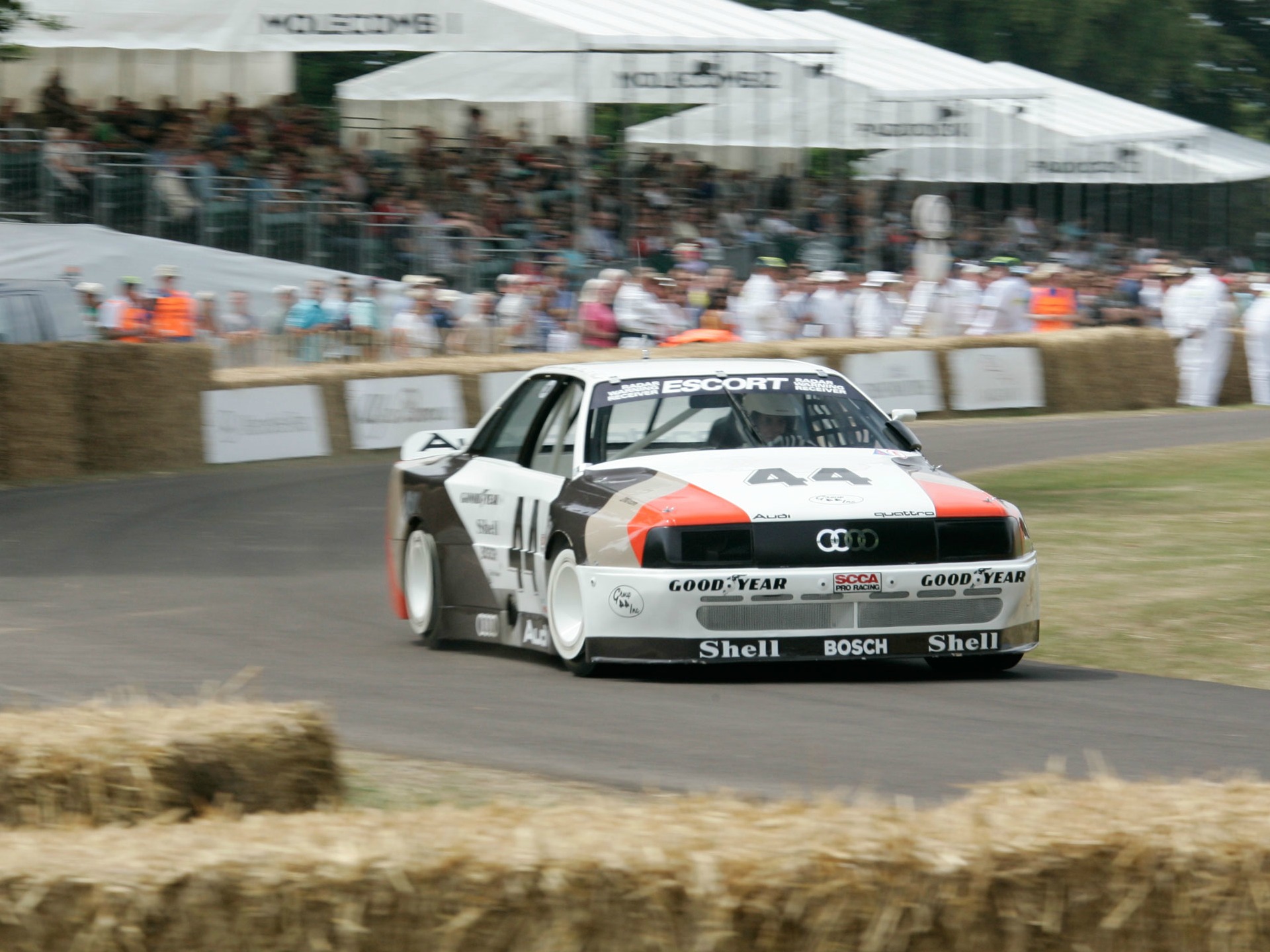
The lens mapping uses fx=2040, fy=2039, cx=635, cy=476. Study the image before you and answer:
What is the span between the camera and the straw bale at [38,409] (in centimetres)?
A: 1789

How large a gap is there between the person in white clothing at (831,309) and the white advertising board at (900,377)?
57.9 inches

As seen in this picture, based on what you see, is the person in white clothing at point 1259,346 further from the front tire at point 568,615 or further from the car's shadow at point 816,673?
the front tire at point 568,615

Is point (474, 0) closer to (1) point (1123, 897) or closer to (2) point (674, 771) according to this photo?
(2) point (674, 771)

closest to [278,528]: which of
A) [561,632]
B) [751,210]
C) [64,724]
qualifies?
[561,632]

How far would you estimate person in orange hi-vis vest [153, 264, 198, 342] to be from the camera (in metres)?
20.7

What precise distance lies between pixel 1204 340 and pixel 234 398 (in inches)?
507

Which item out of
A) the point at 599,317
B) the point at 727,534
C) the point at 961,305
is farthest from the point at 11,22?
the point at 727,534

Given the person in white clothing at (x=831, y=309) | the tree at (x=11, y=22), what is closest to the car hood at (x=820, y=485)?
the tree at (x=11, y=22)

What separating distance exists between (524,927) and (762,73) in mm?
22639

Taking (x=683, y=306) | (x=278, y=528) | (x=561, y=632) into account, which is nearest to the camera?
(x=561, y=632)

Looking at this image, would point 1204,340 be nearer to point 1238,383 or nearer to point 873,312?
point 1238,383

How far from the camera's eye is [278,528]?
48.3 feet

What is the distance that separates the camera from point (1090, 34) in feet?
170

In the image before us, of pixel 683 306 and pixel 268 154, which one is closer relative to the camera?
pixel 683 306
